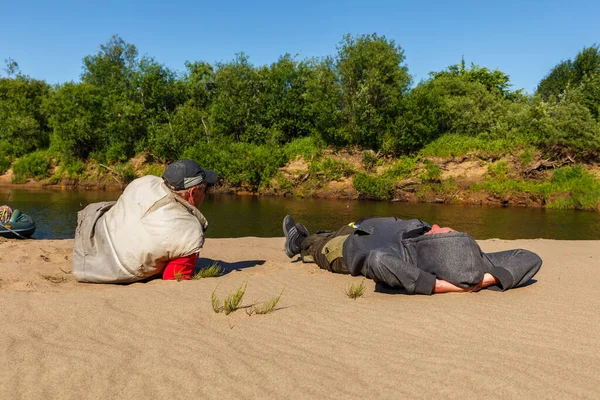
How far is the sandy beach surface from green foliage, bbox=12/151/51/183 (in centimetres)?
3557

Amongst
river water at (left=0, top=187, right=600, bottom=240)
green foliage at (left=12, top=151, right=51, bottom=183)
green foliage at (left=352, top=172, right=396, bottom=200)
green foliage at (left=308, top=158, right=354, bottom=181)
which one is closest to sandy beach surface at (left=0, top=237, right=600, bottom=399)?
→ river water at (left=0, top=187, right=600, bottom=240)

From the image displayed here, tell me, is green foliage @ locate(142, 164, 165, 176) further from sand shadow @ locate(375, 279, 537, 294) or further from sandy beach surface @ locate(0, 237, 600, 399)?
sand shadow @ locate(375, 279, 537, 294)

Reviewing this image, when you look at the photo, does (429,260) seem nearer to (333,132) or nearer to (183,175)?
(183,175)

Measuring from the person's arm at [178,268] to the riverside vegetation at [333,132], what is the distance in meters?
21.7

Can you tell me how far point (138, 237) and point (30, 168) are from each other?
3705cm

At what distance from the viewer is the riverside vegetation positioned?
26016 mm

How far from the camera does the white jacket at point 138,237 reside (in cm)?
477

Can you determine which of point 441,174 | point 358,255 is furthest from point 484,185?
point 358,255

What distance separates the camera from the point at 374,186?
88.2 feet

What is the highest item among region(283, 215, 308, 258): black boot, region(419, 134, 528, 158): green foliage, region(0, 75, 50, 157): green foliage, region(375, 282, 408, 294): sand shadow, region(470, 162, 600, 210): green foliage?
region(0, 75, 50, 157): green foliage

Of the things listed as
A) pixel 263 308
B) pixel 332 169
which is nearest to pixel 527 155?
pixel 332 169

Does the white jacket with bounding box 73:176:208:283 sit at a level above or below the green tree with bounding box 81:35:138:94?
below

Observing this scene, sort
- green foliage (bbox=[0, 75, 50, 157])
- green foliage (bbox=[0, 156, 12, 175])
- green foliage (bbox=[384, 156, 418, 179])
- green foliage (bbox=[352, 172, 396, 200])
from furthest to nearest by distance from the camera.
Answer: green foliage (bbox=[0, 75, 50, 157]), green foliage (bbox=[0, 156, 12, 175]), green foliage (bbox=[384, 156, 418, 179]), green foliage (bbox=[352, 172, 396, 200])

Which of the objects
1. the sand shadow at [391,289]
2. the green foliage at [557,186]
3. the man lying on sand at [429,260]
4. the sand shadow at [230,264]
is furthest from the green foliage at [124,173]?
the sand shadow at [391,289]
